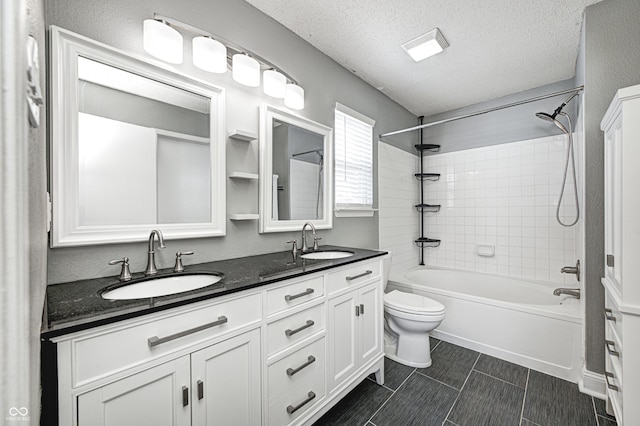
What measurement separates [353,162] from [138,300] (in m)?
2.10

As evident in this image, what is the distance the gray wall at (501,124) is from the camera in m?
2.86

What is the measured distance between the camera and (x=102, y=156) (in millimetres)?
1229

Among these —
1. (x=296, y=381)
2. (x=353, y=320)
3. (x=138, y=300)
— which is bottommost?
(x=296, y=381)

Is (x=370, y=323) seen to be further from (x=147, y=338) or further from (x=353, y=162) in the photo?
(x=353, y=162)

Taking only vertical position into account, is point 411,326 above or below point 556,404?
above

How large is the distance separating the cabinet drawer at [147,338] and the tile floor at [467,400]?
1.01 meters

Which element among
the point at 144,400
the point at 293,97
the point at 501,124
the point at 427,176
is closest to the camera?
the point at 144,400

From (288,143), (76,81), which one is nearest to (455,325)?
(288,143)

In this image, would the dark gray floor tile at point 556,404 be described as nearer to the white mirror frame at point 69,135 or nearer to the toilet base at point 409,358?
the toilet base at point 409,358

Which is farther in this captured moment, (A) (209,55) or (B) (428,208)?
(B) (428,208)

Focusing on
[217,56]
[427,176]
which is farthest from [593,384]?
[217,56]

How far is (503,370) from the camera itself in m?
2.10

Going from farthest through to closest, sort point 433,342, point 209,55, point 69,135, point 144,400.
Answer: point 433,342
point 209,55
point 69,135
point 144,400

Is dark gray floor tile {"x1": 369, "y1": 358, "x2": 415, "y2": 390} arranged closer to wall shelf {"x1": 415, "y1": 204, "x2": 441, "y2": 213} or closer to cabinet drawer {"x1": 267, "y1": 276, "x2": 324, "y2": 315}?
cabinet drawer {"x1": 267, "y1": 276, "x2": 324, "y2": 315}
